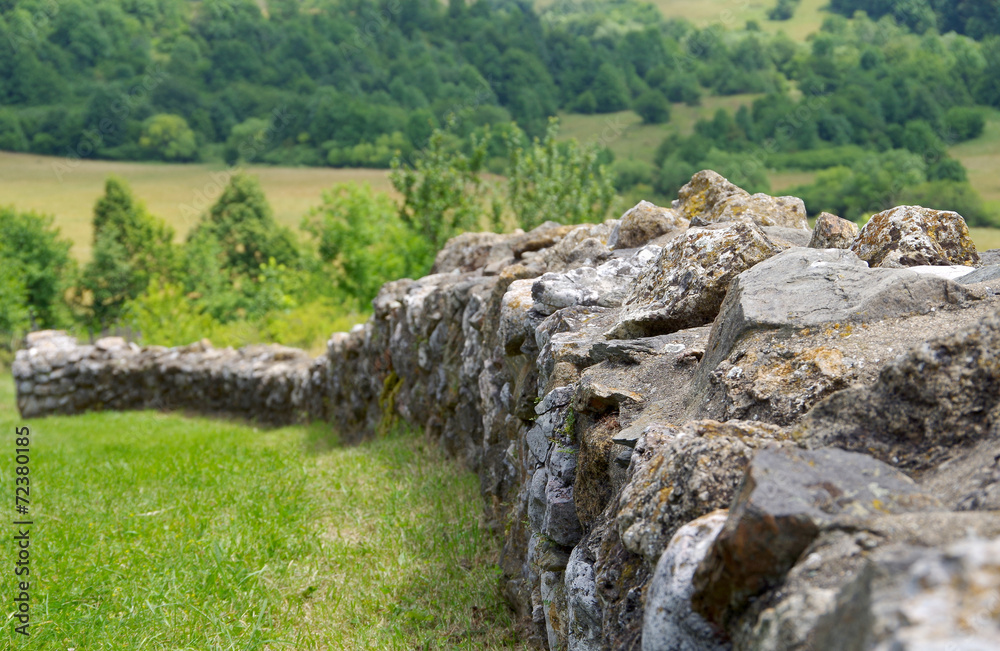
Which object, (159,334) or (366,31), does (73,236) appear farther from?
(366,31)

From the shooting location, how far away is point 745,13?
10162cm

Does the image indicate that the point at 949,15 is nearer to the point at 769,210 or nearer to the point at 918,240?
the point at 769,210

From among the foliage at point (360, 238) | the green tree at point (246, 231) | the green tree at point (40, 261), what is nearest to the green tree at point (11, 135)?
the green tree at point (246, 231)

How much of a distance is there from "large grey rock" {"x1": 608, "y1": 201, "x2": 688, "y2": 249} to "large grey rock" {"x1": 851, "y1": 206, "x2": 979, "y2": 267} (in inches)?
73.0

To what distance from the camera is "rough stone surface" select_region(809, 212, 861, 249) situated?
10.9ft

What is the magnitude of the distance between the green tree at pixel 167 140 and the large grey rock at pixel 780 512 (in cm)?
8311

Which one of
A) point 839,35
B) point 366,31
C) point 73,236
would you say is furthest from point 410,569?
point 366,31

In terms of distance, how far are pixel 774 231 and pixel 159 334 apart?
74.2 ft

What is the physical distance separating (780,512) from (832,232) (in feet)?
8.08

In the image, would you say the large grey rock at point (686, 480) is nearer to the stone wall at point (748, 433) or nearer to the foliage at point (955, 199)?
the stone wall at point (748, 433)

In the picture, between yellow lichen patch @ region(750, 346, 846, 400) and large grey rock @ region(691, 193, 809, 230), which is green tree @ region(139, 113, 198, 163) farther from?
yellow lichen patch @ region(750, 346, 846, 400)

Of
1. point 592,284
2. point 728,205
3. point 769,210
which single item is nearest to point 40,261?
point 592,284

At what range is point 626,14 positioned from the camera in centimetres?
10606

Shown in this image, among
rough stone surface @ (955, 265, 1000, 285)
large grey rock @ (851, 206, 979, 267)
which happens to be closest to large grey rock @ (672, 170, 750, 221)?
large grey rock @ (851, 206, 979, 267)
